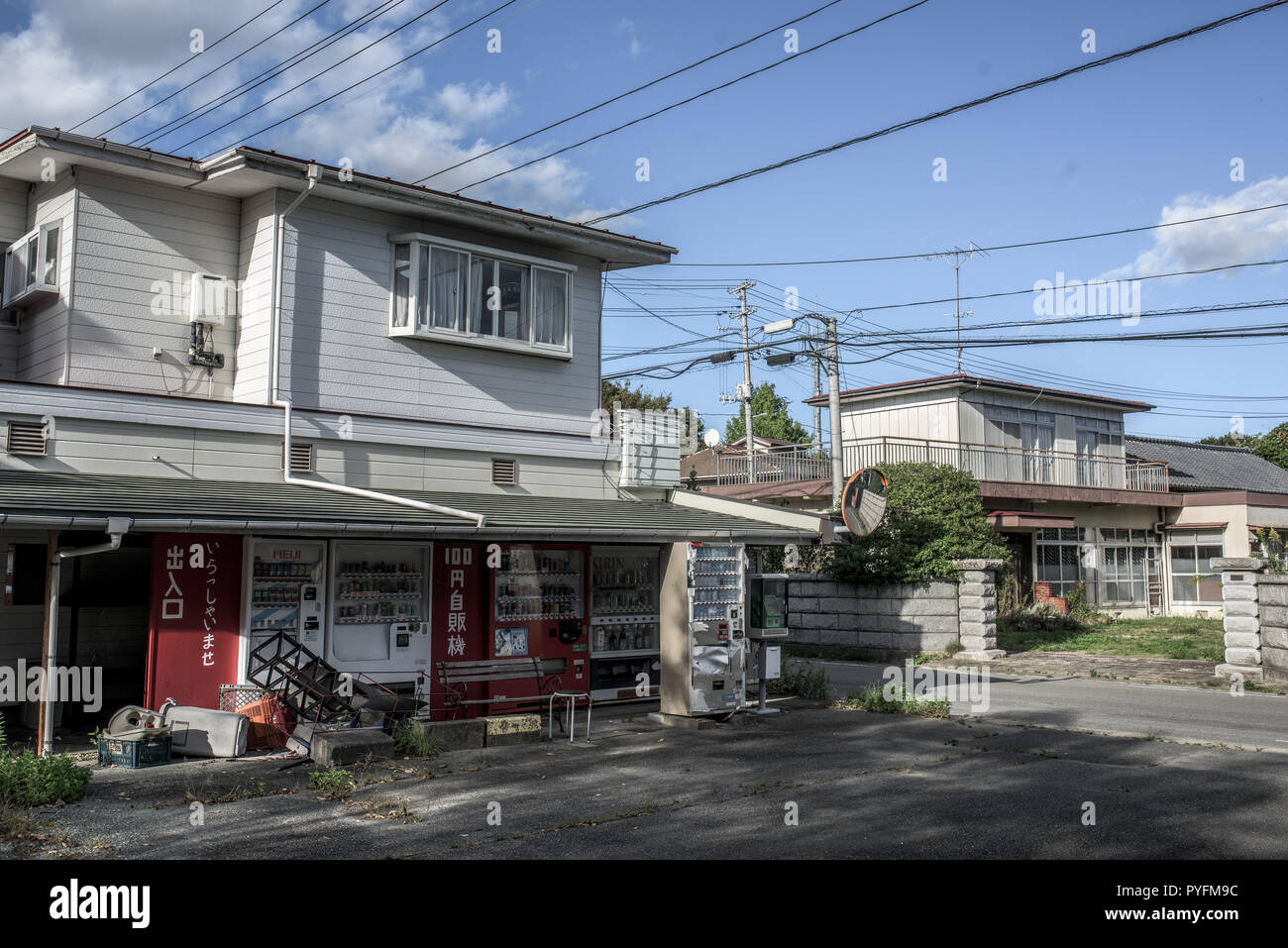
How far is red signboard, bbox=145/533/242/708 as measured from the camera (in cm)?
1125

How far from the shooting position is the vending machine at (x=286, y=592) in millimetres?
11875

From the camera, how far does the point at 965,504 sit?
23.3m

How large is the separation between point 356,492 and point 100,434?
9.57 ft

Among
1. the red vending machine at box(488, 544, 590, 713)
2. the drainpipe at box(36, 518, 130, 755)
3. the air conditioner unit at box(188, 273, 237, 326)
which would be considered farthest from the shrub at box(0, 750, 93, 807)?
the air conditioner unit at box(188, 273, 237, 326)

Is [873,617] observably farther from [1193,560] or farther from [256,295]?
[1193,560]

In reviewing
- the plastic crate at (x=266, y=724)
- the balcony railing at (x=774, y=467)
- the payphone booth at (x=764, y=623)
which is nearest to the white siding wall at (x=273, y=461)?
the plastic crate at (x=266, y=724)

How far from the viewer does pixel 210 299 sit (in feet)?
46.4

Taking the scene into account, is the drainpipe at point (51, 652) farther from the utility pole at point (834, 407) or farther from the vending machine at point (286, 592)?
the utility pole at point (834, 407)

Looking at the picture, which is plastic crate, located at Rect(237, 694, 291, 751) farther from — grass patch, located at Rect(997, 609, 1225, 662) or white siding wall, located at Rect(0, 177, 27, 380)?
grass patch, located at Rect(997, 609, 1225, 662)

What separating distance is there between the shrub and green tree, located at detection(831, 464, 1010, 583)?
16.4 metres

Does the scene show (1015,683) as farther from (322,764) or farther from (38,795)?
(38,795)

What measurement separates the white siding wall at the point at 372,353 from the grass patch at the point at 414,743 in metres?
5.04

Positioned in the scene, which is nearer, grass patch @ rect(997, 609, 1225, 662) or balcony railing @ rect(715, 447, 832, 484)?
grass patch @ rect(997, 609, 1225, 662)
